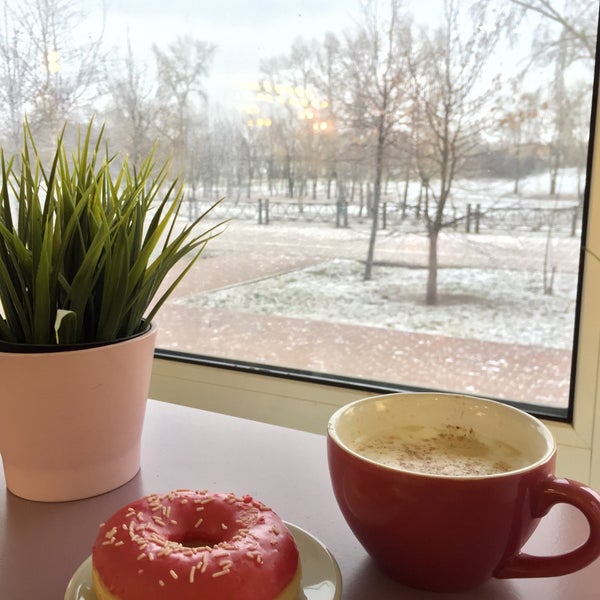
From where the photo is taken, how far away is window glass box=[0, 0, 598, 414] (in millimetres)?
834

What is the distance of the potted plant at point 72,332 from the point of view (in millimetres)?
512

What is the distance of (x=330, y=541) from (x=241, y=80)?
0.73m

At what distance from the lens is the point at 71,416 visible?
20.6 inches

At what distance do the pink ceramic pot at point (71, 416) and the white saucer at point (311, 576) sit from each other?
12 centimetres

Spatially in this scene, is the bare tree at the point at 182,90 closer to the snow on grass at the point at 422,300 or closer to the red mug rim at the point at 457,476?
the snow on grass at the point at 422,300

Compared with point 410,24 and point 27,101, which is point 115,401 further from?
point 27,101

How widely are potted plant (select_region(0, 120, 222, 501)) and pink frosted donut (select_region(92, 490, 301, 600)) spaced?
0.41 ft

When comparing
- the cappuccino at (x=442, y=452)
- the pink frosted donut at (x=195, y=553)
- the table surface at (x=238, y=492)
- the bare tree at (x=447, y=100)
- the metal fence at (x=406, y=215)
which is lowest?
the table surface at (x=238, y=492)

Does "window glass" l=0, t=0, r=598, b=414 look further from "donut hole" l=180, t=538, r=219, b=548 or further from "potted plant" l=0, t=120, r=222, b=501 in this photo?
"donut hole" l=180, t=538, r=219, b=548

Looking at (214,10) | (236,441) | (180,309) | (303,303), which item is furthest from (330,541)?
(214,10)

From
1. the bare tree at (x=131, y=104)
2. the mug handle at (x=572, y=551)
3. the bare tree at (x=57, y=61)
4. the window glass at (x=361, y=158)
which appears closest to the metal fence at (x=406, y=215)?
the window glass at (x=361, y=158)

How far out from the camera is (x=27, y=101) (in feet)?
3.71

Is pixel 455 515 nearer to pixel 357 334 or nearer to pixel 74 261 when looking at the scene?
pixel 74 261

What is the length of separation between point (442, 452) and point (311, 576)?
0.13m
